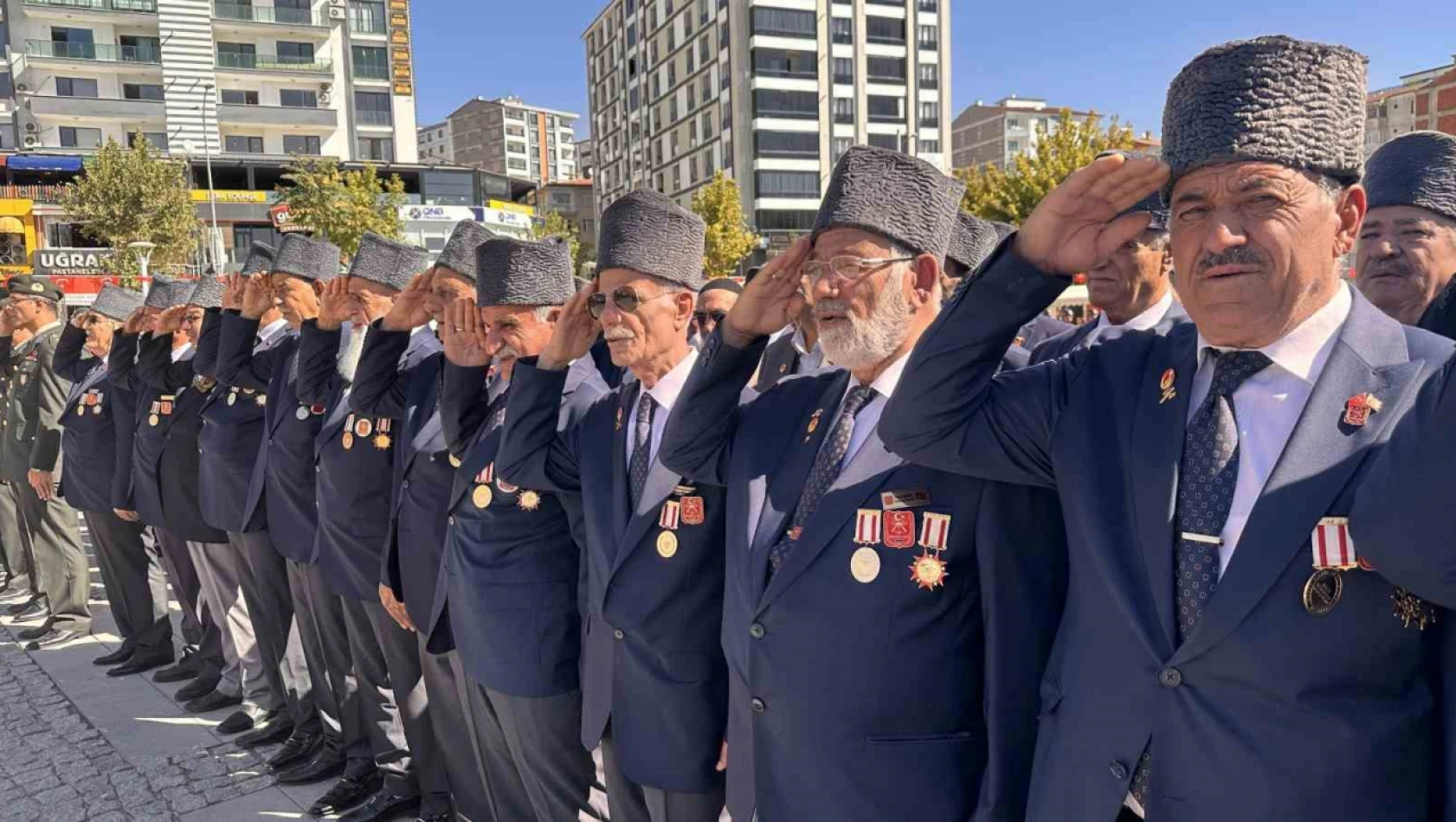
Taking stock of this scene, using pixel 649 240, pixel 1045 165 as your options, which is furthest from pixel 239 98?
pixel 649 240

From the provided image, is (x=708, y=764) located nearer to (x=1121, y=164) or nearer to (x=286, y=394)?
(x=1121, y=164)

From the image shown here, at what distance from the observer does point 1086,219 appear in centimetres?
192

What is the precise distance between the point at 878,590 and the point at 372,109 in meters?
57.7

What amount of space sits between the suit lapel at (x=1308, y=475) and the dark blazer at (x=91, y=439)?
7.04 metres

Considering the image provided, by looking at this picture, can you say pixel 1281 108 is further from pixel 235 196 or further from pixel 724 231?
pixel 235 196

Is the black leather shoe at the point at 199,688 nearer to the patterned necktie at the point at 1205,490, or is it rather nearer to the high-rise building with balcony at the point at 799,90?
the patterned necktie at the point at 1205,490

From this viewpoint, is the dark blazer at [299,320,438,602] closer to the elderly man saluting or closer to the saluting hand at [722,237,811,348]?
the saluting hand at [722,237,811,348]

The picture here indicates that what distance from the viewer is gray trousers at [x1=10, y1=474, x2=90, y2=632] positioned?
761 centimetres

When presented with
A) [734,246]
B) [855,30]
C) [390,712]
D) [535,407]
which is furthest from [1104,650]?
[855,30]

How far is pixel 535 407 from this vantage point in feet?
11.0

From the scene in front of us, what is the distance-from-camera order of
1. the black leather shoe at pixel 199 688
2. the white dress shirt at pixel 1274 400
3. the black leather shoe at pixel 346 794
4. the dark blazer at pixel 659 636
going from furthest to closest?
1. the black leather shoe at pixel 199 688
2. the black leather shoe at pixel 346 794
3. the dark blazer at pixel 659 636
4. the white dress shirt at pixel 1274 400

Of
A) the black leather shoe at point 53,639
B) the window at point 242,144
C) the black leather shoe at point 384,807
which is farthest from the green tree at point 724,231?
the black leather shoe at point 384,807

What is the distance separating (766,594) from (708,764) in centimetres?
74

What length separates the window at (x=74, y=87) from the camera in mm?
46875
